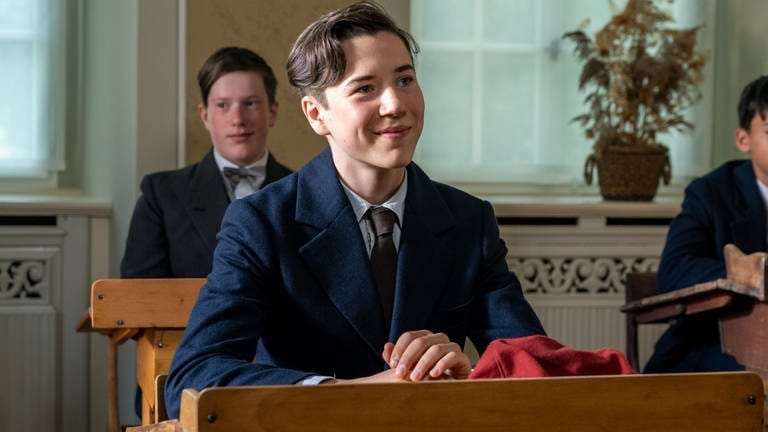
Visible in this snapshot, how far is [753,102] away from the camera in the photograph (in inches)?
160

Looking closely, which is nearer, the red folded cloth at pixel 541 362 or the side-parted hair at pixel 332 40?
the red folded cloth at pixel 541 362

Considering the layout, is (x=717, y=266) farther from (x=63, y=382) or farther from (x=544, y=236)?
(x=63, y=382)

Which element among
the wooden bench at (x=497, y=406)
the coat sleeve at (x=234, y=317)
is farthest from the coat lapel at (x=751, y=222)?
the wooden bench at (x=497, y=406)

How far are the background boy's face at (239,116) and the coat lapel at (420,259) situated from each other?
1.58 m

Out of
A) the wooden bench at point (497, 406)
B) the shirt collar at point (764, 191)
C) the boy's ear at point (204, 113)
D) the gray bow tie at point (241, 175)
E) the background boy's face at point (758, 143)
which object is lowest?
the wooden bench at point (497, 406)

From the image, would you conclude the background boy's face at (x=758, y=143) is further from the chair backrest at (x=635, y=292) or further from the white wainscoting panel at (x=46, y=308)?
the white wainscoting panel at (x=46, y=308)

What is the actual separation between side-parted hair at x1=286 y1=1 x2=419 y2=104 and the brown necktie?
0.76 ft

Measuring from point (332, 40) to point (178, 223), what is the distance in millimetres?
1782

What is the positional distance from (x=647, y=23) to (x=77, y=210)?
233 centimetres

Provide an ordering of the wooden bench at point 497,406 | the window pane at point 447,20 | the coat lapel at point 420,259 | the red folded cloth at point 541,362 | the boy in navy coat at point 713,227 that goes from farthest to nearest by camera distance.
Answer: the window pane at point 447,20 < the boy in navy coat at point 713,227 < the coat lapel at point 420,259 < the red folded cloth at point 541,362 < the wooden bench at point 497,406

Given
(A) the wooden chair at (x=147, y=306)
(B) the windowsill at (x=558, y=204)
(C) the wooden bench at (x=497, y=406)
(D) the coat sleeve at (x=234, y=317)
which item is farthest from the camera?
(B) the windowsill at (x=558, y=204)

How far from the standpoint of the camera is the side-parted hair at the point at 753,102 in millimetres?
4020

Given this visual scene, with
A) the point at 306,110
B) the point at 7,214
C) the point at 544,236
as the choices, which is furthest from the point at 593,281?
the point at 306,110

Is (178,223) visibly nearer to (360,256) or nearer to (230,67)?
(230,67)
